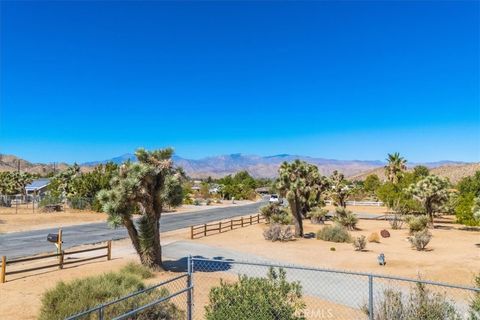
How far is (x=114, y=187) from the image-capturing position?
18.1m

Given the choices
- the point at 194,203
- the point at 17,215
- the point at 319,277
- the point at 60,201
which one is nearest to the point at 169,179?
the point at 319,277

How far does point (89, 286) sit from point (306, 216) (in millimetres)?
36488

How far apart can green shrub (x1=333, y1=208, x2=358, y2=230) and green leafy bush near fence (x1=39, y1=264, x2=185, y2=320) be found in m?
29.0

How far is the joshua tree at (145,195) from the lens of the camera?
57.5ft

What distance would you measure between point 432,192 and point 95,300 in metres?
37.1

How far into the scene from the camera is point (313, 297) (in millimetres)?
14500

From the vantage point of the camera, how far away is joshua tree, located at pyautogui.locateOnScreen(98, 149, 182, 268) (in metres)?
17.5

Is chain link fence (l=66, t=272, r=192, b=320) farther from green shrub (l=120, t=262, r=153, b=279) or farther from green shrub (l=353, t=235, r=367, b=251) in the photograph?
green shrub (l=353, t=235, r=367, b=251)

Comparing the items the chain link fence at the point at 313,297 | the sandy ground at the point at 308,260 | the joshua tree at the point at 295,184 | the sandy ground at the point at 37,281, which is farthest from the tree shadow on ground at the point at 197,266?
the joshua tree at the point at 295,184

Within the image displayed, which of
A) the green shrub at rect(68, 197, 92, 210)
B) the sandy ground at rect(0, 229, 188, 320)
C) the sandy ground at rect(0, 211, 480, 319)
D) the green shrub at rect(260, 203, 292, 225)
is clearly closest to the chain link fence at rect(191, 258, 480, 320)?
the sandy ground at rect(0, 211, 480, 319)

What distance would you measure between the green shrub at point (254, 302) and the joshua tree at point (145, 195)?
9.02 meters

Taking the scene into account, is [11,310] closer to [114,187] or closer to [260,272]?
[114,187]

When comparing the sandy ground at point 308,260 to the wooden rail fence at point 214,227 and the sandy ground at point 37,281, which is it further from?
the wooden rail fence at point 214,227

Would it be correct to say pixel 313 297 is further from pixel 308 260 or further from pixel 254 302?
pixel 308 260
